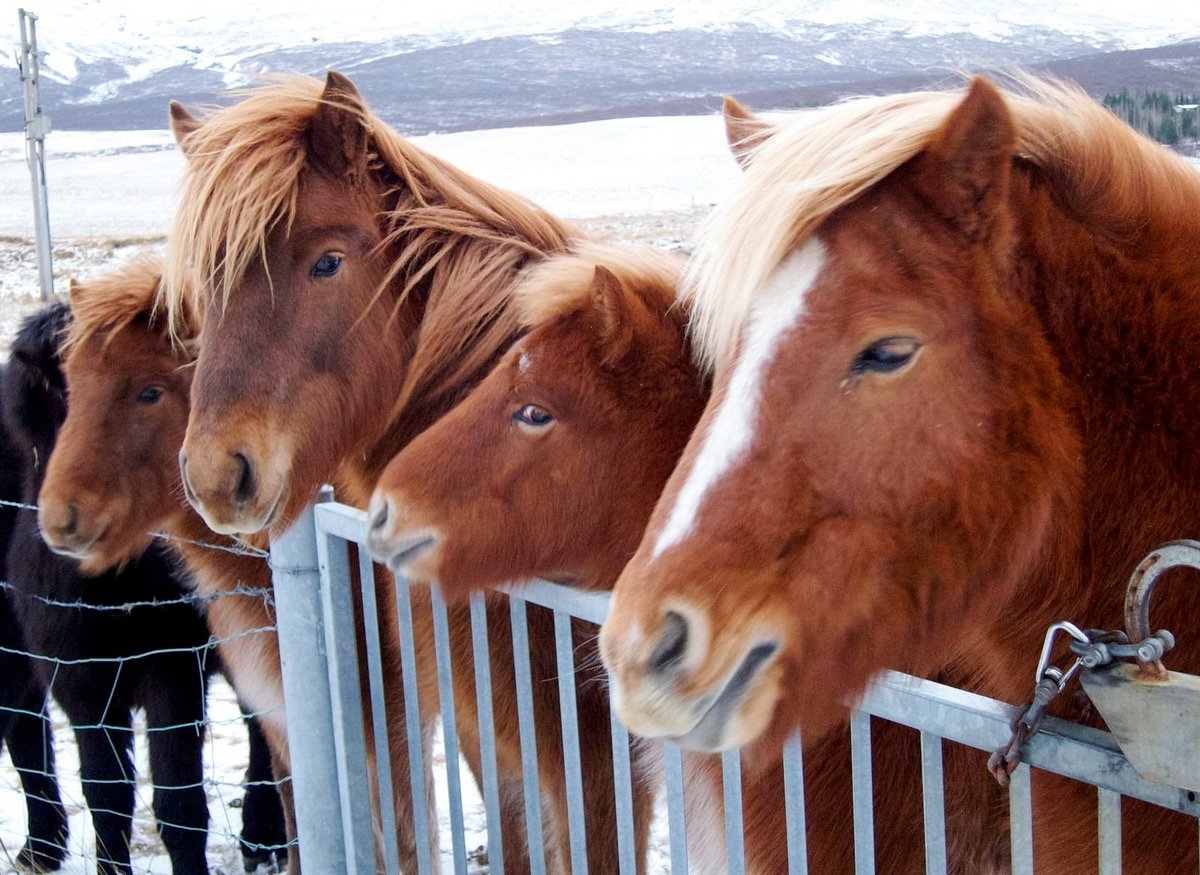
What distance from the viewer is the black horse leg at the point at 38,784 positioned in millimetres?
4301

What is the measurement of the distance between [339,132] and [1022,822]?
253 cm

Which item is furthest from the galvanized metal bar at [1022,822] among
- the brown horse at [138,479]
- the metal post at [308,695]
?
the brown horse at [138,479]

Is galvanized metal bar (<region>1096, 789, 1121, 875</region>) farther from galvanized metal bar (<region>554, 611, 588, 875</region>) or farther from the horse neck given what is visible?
galvanized metal bar (<region>554, 611, 588, 875</region>)

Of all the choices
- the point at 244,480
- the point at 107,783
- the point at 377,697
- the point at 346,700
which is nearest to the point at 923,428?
the point at 377,697

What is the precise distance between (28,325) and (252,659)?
178 centimetres

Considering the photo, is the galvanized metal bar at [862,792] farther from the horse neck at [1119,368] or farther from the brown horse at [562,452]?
the brown horse at [562,452]

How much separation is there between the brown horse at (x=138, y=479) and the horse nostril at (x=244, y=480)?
931 millimetres

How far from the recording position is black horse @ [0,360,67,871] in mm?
4332

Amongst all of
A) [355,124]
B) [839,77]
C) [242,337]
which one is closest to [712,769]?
[242,337]

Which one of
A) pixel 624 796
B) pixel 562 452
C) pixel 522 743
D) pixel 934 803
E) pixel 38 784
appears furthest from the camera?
pixel 38 784

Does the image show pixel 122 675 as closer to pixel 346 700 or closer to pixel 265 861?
pixel 265 861

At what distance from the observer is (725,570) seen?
4.33 ft

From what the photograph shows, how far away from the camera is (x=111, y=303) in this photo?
3881 millimetres

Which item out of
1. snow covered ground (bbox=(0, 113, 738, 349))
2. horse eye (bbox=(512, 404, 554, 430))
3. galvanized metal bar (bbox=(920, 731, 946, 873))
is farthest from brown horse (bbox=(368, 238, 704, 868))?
snow covered ground (bbox=(0, 113, 738, 349))
